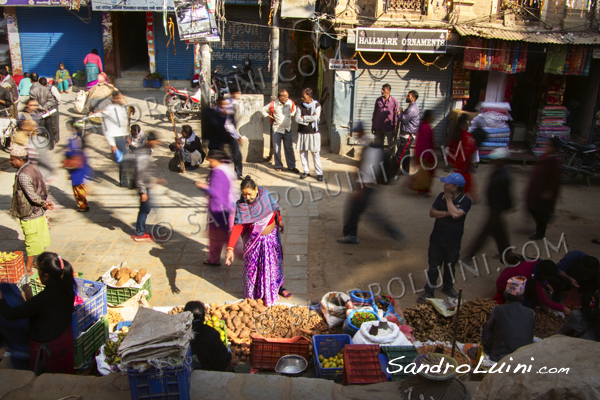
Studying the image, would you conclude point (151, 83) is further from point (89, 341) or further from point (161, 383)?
point (161, 383)

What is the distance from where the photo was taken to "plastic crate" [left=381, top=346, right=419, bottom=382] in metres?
4.23

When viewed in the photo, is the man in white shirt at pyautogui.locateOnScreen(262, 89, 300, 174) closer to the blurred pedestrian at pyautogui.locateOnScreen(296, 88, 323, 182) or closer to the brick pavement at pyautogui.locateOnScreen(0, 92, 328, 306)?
the blurred pedestrian at pyautogui.locateOnScreen(296, 88, 323, 182)

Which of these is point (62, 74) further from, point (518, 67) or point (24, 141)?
point (518, 67)

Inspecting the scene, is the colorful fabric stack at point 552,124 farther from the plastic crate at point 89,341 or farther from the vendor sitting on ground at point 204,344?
the plastic crate at point 89,341

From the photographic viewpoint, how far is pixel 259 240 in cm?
562

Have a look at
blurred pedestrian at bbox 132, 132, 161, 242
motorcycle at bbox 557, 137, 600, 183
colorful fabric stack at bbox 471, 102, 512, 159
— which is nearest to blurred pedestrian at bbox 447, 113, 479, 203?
motorcycle at bbox 557, 137, 600, 183

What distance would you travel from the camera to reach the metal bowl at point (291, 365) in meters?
4.69

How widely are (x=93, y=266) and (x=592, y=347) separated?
236 inches

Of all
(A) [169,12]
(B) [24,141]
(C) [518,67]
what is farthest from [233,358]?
(A) [169,12]

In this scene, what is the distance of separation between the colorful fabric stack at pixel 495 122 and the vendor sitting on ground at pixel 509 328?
7107mm

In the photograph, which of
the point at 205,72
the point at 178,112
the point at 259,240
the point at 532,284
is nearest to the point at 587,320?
the point at 532,284

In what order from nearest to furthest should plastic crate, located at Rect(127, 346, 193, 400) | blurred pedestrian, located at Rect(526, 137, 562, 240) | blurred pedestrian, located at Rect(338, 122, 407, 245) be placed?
plastic crate, located at Rect(127, 346, 193, 400) → blurred pedestrian, located at Rect(526, 137, 562, 240) → blurred pedestrian, located at Rect(338, 122, 407, 245)

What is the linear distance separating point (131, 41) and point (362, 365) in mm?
18379

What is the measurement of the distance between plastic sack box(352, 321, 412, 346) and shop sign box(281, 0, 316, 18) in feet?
26.7
